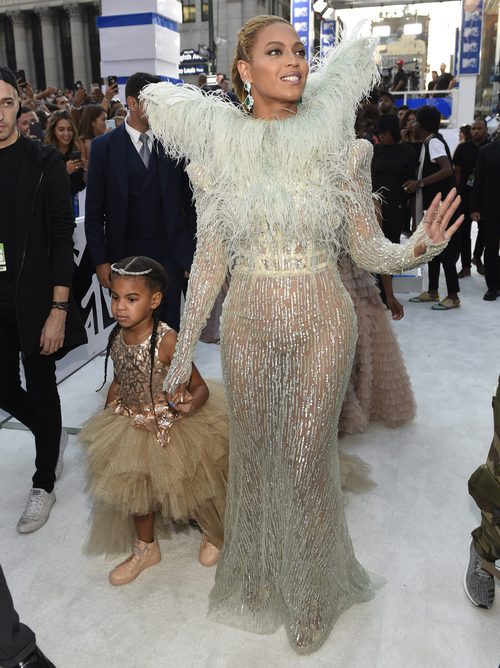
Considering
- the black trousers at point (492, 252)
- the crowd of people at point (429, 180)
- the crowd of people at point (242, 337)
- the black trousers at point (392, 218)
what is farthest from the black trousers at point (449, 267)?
the crowd of people at point (242, 337)

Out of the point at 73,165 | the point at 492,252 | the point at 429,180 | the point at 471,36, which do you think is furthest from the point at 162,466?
the point at 471,36

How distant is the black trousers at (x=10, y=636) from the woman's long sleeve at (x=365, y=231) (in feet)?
4.90

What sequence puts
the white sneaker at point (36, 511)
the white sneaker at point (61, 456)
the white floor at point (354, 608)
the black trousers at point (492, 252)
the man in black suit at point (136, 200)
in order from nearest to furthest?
the white floor at point (354, 608)
the white sneaker at point (36, 511)
the white sneaker at point (61, 456)
the man in black suit at point (136, 200)
the black trousers at point (492, 252)

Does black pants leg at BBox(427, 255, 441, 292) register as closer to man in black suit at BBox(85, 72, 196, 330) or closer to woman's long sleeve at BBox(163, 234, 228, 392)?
man in black suit at BBox(85, 72, 196, 330)

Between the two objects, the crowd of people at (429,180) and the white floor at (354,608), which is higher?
the crowd of people at (429,180)

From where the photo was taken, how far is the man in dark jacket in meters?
2.71

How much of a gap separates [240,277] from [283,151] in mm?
411

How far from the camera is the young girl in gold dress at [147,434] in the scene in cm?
243

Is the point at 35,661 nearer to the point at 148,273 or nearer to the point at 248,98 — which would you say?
the point at 148,273

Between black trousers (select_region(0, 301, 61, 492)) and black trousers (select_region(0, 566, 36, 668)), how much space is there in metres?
1.18

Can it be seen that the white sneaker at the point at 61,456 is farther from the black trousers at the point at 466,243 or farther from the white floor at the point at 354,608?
the black trousers at the point at 466,243

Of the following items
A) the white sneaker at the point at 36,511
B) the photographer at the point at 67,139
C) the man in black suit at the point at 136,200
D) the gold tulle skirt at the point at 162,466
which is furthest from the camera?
the photographer at the point at 67,139

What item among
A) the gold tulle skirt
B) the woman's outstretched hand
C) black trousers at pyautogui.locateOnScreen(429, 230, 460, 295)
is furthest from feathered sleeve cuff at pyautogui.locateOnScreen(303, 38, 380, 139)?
black trousers at pyautogui.locateOnScreen(429, 230, 460, 295)

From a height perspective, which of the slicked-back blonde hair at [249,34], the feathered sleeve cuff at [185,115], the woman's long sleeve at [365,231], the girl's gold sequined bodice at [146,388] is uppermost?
the slicked-back blonde hair at [249,34]
